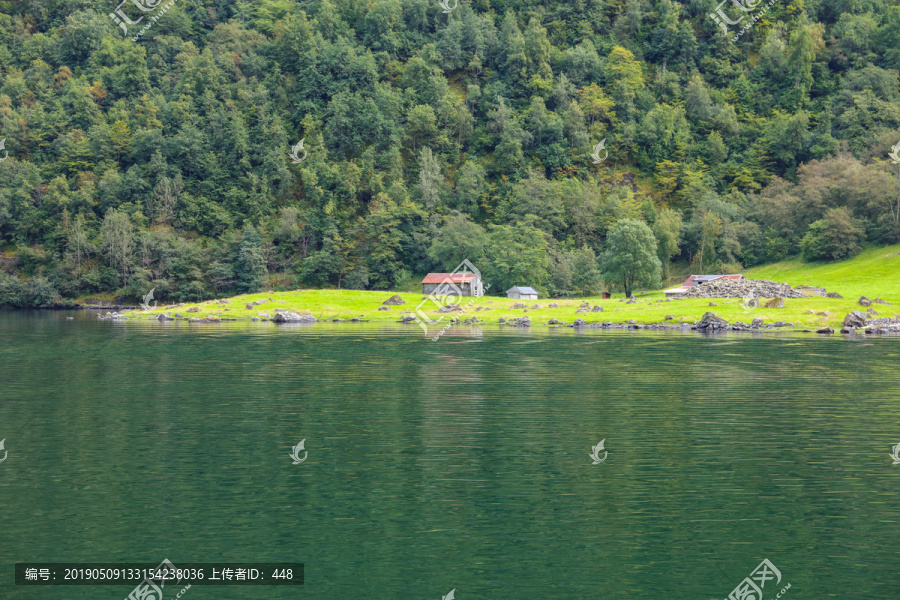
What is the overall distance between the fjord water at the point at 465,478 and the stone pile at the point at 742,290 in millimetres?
67278

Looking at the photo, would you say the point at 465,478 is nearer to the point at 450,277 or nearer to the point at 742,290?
the point at 742,290

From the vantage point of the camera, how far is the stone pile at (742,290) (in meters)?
128

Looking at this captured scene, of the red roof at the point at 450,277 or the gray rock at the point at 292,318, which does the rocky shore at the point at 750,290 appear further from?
the gray rock at the point at 292,318

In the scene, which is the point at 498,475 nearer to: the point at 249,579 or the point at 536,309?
the point at 249,579

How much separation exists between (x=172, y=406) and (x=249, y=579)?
28.0 m

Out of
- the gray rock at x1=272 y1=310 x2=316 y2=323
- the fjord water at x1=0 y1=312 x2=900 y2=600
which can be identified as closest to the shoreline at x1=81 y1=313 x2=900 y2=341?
the gray rock at x1=272 y1=310 x2=316 y2=323

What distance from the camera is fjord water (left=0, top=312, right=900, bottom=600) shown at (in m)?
22.4

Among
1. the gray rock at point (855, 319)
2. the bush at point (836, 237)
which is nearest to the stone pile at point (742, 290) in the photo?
the gray rock at point (855, 319)

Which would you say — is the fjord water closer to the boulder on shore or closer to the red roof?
the boulder on shore

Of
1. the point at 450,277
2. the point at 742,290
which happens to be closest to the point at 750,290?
the point at 742,290

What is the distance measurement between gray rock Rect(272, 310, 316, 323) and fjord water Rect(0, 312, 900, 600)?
69.4 metres

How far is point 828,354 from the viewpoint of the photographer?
250ft

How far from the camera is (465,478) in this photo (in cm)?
3131

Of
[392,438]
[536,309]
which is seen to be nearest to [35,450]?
[392,438]
